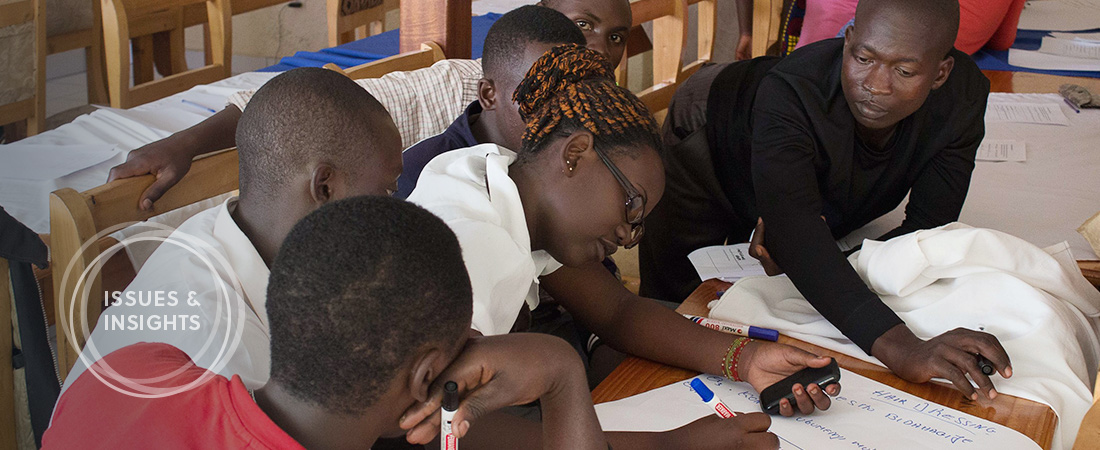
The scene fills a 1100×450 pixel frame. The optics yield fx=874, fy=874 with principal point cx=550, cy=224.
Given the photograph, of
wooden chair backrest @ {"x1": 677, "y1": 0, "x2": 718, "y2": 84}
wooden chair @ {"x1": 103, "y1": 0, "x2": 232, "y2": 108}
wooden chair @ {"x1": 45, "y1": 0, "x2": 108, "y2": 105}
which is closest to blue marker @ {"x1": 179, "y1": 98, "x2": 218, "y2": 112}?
wooden chair @ {"x1": 103, "y1": 0, "x2": 232, "y2": 108}

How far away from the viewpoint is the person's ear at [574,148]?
1166mm

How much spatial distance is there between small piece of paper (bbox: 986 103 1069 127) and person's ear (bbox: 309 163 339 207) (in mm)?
Answer: 2228

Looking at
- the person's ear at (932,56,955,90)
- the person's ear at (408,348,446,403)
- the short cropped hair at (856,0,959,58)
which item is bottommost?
the person's ear at (408,348,446,403)

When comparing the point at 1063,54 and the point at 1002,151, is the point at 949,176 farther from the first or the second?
the point at 1063,54

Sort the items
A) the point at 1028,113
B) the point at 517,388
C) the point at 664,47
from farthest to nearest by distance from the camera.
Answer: the point at 664,47, the point at 1028,113, the point at 517,388

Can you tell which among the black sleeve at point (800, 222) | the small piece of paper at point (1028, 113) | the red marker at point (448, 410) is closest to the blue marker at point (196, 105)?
the black sleeve at point (800, 222)

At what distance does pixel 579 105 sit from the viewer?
123 centimetres

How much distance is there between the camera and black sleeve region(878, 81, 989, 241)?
1629 millimetres

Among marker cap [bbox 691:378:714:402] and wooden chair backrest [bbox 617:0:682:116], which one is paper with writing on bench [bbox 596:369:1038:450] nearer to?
marker cap [bbox 691:378:714:402]

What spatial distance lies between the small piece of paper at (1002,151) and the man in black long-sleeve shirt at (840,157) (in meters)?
0.84

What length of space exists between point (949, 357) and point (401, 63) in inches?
57.4

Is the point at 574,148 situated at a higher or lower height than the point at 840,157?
higher

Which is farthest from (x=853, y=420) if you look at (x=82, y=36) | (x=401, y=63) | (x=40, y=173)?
(x=82, y=36)

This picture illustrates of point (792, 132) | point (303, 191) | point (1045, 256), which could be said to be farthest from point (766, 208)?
point (303, 191)
